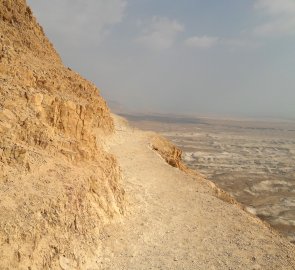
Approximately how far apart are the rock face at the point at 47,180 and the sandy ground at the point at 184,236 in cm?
90

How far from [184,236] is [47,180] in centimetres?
516

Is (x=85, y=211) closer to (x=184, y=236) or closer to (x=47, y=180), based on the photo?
(x=47, y=180)

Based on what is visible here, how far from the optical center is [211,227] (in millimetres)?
13828

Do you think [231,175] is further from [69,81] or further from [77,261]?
[77,261]

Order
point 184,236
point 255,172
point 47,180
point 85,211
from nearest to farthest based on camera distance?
point 47,180 < point 85,211 < point 184,236 < point 255,172

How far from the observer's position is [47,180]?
438 inches

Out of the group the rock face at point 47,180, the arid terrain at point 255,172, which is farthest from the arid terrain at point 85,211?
the arid terrain at point 255,172

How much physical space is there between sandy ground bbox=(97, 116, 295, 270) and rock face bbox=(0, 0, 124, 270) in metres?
0.90

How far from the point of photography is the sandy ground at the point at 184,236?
11211 millimetres

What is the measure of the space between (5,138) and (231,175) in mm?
33567

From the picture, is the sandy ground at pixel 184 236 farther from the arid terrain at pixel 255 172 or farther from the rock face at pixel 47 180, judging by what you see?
the arid terrain at pixel 255 172

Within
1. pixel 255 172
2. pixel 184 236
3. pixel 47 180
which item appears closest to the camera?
pixel 47 180

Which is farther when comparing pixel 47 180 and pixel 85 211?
pixel 85 211

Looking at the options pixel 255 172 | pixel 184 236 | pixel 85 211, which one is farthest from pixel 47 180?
pixel 255 172
